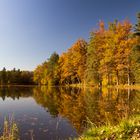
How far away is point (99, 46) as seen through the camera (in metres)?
54.5

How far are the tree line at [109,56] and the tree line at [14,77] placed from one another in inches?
1587

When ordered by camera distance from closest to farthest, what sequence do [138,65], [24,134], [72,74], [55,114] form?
[24,134], [55,114], [138,65], [72,74]

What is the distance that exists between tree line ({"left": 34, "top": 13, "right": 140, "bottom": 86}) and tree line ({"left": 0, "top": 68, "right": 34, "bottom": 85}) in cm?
4030

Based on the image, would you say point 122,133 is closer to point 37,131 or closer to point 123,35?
point 37,131

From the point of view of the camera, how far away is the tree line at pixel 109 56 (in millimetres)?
44406

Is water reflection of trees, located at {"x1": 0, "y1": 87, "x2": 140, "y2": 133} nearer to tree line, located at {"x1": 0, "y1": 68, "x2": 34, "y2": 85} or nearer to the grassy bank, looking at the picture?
the grassy bank

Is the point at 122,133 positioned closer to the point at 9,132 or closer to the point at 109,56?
the point at 9,132

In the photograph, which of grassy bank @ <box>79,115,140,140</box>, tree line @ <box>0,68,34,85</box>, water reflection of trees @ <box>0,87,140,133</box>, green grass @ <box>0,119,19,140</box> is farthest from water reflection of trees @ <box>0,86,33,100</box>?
tree line @ <box>0,68,34,85</box>

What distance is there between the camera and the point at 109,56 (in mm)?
48594

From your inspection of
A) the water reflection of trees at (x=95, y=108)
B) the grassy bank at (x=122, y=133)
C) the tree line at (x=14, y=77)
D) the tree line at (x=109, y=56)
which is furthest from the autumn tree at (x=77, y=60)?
the grassy bank at (x=122, y=133)

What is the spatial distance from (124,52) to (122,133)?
40357mm

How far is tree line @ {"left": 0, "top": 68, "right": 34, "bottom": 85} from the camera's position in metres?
106

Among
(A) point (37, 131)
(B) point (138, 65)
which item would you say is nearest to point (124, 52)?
(B) point (138, 65)

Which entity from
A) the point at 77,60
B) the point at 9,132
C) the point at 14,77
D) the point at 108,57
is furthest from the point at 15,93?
the point at 14,77
